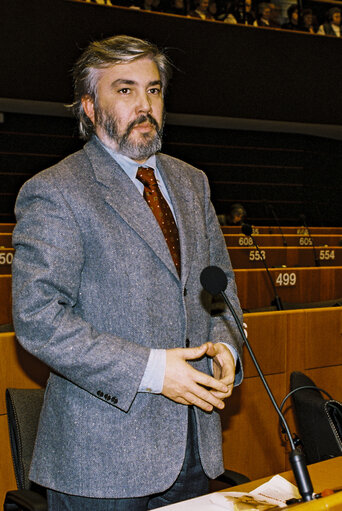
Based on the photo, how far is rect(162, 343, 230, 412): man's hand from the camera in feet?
4.47

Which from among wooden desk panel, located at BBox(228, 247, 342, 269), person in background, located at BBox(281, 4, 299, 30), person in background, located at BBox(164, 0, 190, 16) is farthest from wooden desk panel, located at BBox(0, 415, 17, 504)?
person in background, located at BBox(281, 4, 299, 30)

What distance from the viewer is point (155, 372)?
53.8 inches

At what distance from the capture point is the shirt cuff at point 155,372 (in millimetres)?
1366

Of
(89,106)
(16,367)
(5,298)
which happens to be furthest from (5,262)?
(89,106)

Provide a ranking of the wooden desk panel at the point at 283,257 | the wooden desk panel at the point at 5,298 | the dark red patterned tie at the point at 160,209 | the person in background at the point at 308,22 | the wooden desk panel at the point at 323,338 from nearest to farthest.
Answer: the dark red patterned tie at the point at 160,209, the wooden desk panel at the point at 323,338, the wooden desk panel at the point at 5,298, the wooden desk panel at the point at 283,257, the person in background at the point at 308,22

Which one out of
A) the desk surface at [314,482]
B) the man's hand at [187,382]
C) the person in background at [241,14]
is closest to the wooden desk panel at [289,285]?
the desk surface at [314,482]

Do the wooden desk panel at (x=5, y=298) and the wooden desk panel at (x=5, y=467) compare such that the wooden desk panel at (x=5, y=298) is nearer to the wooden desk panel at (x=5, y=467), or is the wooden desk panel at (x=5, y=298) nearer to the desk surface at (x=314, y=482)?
the wooden desk panel at (x=5, y=467)

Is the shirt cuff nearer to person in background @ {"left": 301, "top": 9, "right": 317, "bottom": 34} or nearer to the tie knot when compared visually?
the tie knot

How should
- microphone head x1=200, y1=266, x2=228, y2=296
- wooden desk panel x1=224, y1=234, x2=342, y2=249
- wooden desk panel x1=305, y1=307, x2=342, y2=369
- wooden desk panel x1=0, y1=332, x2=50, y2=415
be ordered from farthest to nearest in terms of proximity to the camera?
wooden desk panel x1=224, y1=234, x2=342, y2=249
wooden desk panel x1=305, y1=307, x2=342, y2=369
wooden desk panel x1=0, y1=332, x2=50, y2=415
microphone head x1=200, y1=266, x2=228, y2=296

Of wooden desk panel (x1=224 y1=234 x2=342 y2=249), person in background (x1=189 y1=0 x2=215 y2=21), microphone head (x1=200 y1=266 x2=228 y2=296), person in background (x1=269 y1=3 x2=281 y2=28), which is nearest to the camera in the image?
microphone head (x1=200 y1=266 x2=228 y2=296)

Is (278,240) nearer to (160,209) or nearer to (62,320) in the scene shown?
(160,209)

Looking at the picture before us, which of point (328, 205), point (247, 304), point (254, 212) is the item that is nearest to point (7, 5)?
point (247, 304)

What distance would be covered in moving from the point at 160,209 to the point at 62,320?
38 cm

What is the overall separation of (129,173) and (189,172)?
0.20 metres
